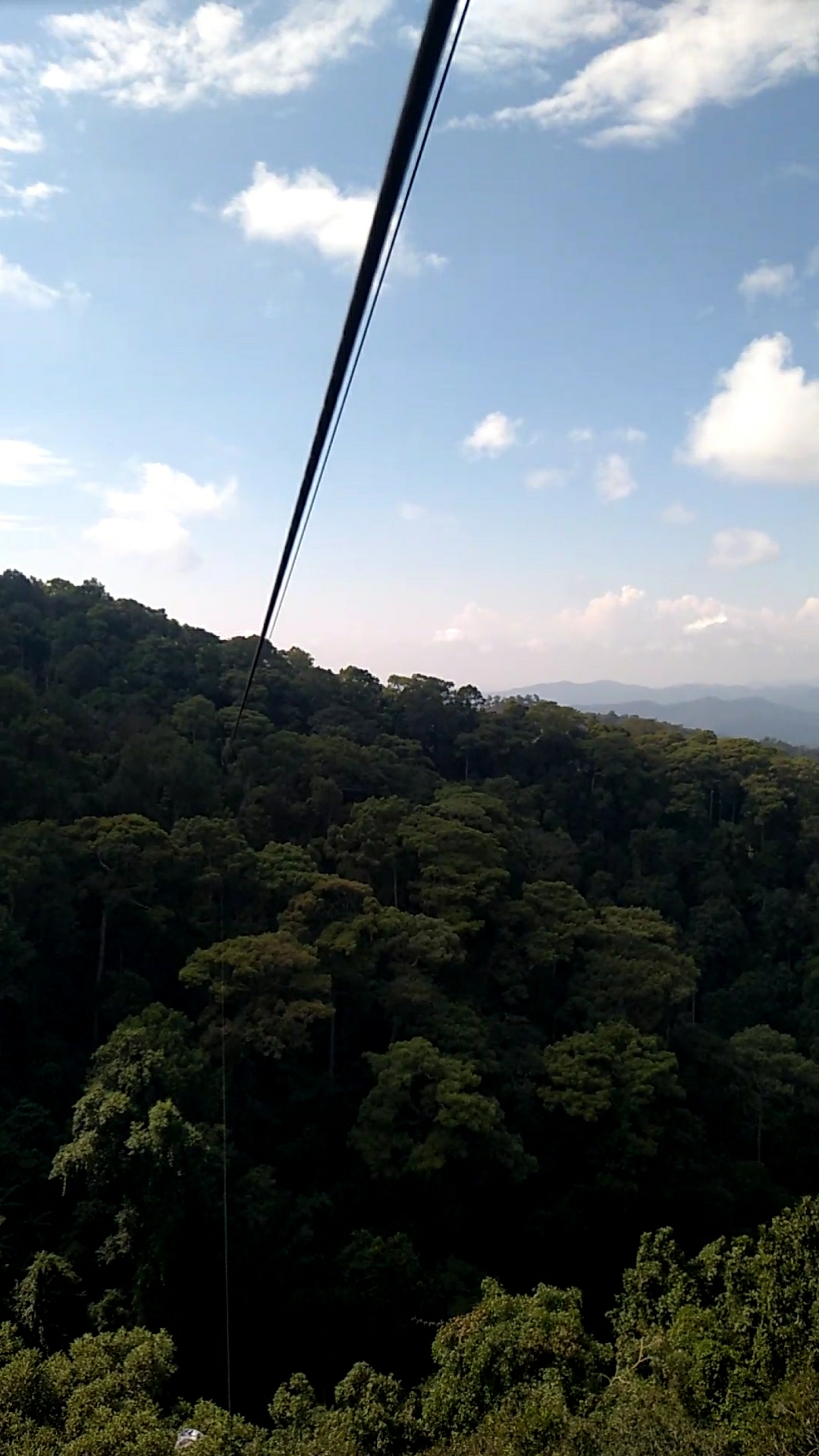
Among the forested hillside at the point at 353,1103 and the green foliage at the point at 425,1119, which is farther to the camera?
the green foliage at the point at 425,1119

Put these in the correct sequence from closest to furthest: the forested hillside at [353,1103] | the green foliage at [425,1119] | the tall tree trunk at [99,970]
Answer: the forested hillside at [353,1103] → the green foliage at [425,1119] → the tall tree trunk at [99,970]

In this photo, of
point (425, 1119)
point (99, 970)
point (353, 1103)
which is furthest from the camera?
point (99, 970)

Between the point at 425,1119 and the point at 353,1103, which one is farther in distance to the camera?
the point at 353,1103

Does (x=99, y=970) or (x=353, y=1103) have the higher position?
(x=99, y=970)

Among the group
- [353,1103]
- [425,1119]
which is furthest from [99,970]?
[425,1119]

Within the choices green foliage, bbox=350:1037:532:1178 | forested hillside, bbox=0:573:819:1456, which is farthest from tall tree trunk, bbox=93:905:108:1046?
green foliage, bbox=350:1037:532:1178

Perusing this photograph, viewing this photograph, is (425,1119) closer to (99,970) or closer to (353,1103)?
(353,1103)

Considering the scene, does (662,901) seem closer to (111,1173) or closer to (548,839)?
(548,839)

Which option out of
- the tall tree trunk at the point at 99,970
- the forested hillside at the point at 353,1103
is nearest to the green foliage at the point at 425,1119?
the forested hillside at the point at 353,1103

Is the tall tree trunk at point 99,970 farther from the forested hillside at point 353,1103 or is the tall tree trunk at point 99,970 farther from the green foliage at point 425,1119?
the green foliage at point 425,1119
